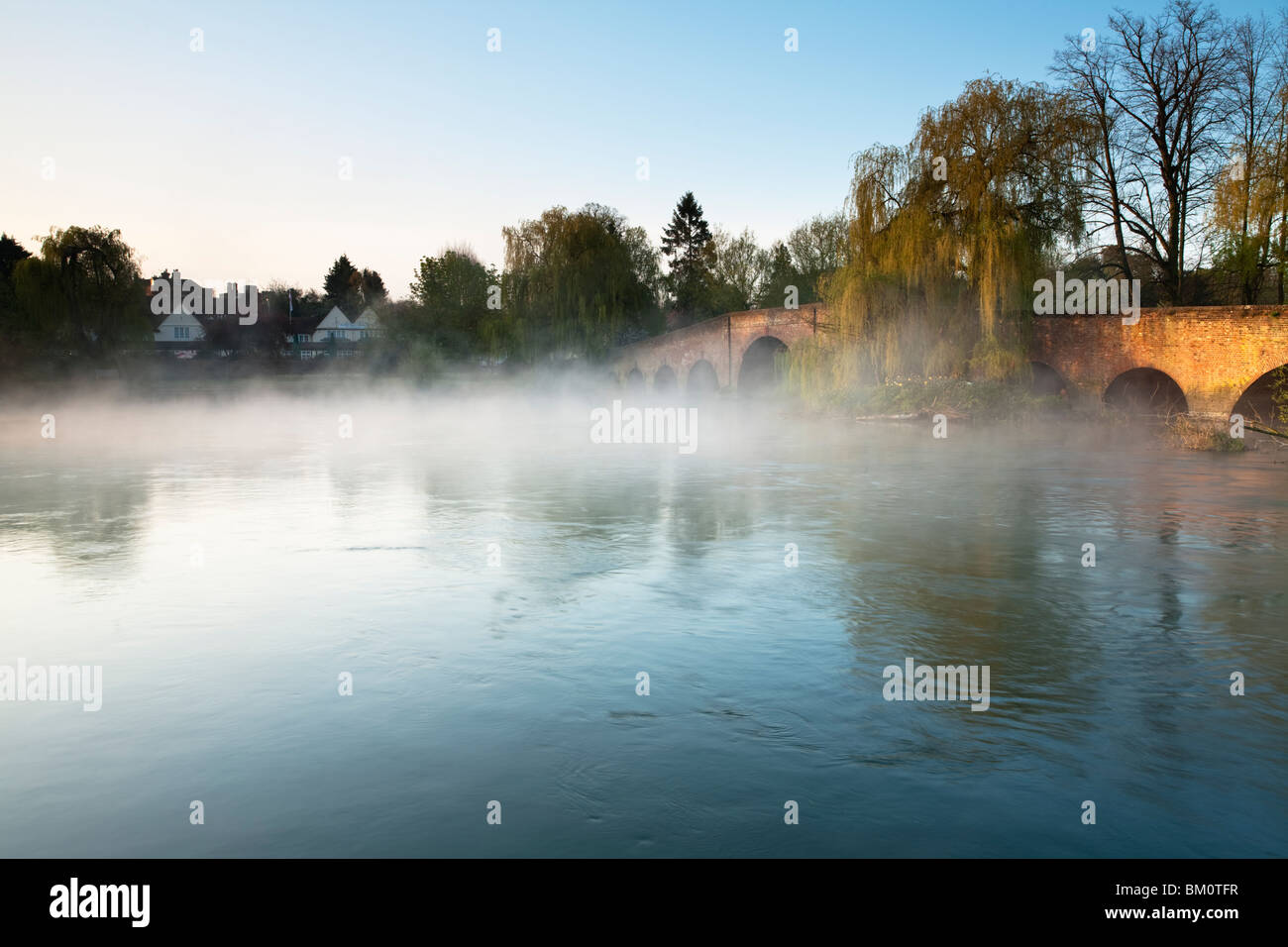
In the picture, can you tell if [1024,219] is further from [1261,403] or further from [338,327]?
[338,327]

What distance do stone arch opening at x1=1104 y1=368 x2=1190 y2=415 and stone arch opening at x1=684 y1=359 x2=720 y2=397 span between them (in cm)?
1821

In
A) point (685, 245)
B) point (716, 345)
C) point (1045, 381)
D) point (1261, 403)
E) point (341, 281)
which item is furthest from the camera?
point (341, 281)

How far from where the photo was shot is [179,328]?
88875 mm

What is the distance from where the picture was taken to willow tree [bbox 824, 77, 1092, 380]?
86.2 feet

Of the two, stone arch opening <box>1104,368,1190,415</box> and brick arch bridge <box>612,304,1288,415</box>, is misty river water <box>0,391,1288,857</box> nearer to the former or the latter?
brick arch bridge <box>612,304,1288,415</box>

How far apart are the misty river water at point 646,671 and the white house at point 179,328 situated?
258 ft

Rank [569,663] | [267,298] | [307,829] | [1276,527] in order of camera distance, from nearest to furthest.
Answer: [307,829], [569,663], [1276,527], [267,298]

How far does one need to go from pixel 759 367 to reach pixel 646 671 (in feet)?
114

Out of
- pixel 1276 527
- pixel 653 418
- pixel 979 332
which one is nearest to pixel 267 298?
pixel 653 418

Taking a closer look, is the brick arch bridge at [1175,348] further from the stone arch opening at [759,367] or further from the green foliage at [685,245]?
the green foliage at [685,245]

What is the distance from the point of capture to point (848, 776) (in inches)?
195

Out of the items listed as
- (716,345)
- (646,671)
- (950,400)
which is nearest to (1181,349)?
(950,400)
